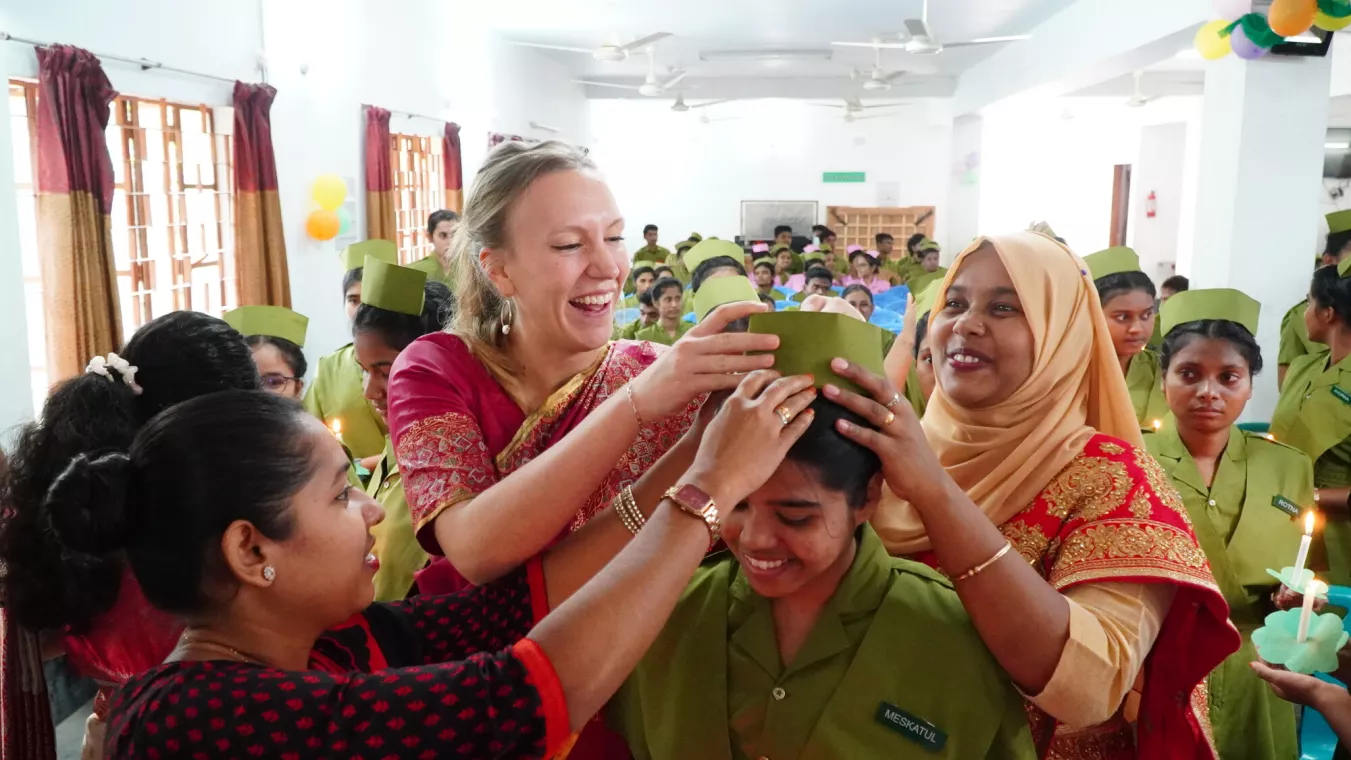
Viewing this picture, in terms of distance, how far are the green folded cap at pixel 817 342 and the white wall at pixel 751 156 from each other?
634 inches

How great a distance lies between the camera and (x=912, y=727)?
1.23 metres

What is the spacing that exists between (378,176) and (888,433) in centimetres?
705

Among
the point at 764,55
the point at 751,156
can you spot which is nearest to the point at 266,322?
the point at 764,55

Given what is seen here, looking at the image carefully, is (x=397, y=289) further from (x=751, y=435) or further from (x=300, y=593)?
(x=751, y=435)

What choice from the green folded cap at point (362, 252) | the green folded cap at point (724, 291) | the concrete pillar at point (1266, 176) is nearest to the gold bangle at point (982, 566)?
the green folded cap at point (724, 291)

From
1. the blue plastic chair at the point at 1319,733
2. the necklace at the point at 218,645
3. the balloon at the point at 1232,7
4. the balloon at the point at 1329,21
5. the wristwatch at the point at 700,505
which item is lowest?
the blue plastic chair at the point at 1319,733

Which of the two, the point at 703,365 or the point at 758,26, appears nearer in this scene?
the point at 703,365

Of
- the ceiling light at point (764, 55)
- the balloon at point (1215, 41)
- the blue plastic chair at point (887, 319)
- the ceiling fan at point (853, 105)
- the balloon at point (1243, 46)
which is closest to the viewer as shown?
the balloon at point (1243, 46)

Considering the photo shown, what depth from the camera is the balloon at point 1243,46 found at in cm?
461

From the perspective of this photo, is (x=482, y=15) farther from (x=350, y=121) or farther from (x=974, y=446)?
(x=974, y=446)

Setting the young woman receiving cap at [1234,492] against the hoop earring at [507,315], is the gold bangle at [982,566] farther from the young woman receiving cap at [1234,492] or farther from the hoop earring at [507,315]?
the young woman receiving cap at [1234,492]

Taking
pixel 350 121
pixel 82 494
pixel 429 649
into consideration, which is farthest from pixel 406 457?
pixel 350 121

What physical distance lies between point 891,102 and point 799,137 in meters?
1.81

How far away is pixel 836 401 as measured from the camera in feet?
3.72
